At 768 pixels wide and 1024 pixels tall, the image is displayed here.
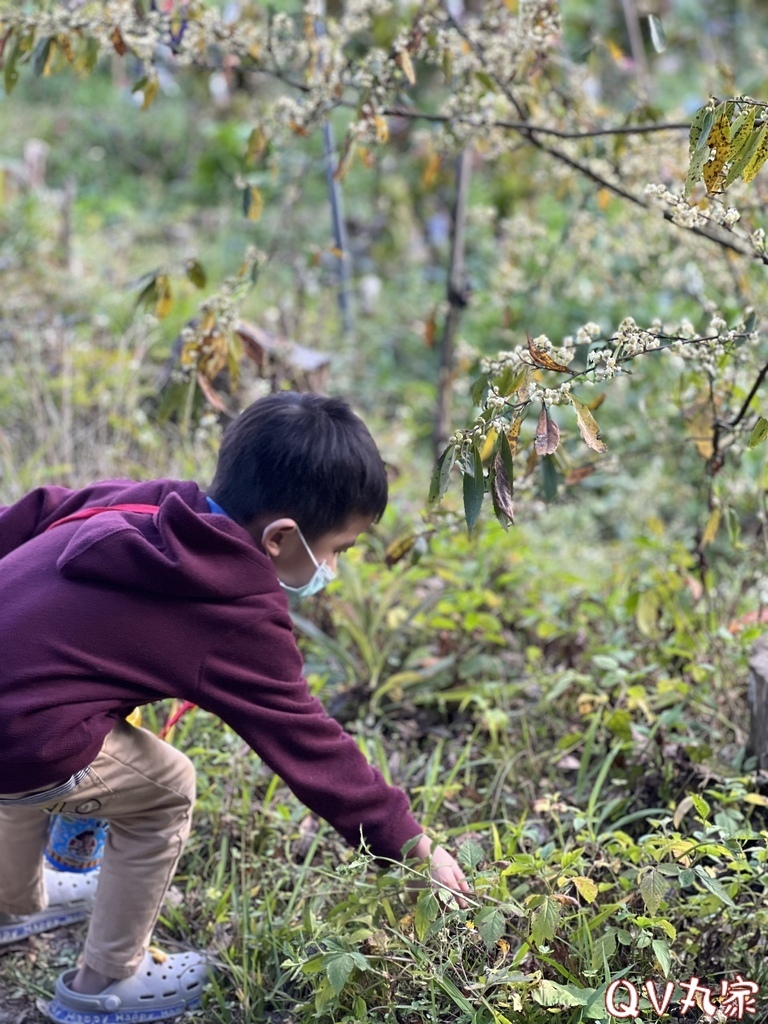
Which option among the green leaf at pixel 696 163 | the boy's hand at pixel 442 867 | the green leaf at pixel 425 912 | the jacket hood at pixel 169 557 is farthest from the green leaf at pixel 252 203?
the green leaf at pixel 425 912

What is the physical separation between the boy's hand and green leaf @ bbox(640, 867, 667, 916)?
29 cm

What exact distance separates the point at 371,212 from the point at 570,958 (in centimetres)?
585

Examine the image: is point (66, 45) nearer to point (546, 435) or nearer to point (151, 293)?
point (151, 293)

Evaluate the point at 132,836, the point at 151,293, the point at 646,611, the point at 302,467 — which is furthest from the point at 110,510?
the point at 646,611

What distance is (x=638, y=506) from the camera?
4168 mm

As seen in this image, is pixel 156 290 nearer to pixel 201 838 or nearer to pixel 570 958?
pixel 201 838

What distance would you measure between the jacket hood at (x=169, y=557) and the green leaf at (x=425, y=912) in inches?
20.8

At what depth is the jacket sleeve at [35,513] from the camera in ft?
6.40

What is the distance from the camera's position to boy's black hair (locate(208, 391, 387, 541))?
1.73 meters

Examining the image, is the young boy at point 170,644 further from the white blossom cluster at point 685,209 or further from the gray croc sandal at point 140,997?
the white blossom cluster at point 685,209

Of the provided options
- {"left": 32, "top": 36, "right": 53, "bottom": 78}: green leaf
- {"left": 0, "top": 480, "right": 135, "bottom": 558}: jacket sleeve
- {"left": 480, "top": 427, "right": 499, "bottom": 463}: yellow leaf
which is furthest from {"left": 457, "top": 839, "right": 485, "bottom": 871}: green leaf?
{"left": 32, "top": 36, "right": 53, "bottom": 78}: green leaf

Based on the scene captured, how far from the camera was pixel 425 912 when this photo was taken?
158 centimetres

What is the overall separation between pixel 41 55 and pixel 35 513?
40.9 inches

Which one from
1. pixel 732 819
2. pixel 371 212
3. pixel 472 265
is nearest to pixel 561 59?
pixel 732 819
